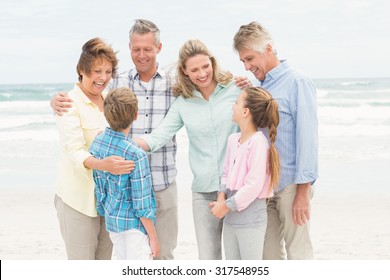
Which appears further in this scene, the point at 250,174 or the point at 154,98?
the point at 154,98

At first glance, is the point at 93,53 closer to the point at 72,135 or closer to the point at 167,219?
the point at 72,135

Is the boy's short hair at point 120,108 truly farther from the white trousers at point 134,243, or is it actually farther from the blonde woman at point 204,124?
the white trousers at point 134,243

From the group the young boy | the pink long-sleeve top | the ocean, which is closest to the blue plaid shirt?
the young boy

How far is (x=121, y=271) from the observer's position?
3473mm

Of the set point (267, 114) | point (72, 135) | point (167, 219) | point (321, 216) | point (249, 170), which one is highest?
point (267, 114)

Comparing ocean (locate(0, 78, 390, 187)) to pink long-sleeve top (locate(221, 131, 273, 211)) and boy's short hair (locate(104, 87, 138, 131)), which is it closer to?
boy's short hair (locate(104, 87, 138, 131))

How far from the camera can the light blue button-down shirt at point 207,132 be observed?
135 inches

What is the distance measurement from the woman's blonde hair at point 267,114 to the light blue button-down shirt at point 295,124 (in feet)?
0.47

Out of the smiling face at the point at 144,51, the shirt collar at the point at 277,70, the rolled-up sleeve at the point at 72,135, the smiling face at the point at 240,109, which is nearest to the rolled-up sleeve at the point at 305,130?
the shirt collar at the point at 277,70

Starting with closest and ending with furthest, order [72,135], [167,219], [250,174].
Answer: [250,174] < [72,135] < [167,219]

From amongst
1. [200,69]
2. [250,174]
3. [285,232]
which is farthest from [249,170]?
[200,69]

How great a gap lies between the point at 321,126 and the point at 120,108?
12.1m

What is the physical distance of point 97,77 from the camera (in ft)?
11.0

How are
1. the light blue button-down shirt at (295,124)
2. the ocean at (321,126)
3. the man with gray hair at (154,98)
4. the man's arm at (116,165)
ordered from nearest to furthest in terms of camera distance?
the man's arm at (116,165) → the light blue button-down shirt at (295,124) → the man with gray hair at (154,98) → the ocean at (321,126)
